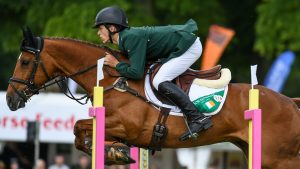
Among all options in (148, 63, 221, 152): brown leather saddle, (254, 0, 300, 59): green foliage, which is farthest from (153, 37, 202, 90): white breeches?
(254, 0, 300, 59): green foliage

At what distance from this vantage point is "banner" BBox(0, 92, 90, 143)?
56.3 ft

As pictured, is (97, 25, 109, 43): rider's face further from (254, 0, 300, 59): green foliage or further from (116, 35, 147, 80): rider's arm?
(254, 0, 300, 59): green foliage

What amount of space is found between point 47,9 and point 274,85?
5985mm

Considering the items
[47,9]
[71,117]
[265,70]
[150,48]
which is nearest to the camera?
[150,48]

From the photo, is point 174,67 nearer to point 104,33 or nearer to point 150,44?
point 150,44

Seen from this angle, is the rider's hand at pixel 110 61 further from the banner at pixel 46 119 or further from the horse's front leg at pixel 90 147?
the banner at pixel 46 119

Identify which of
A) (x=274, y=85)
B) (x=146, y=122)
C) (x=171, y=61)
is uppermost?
(x=274, y=85)

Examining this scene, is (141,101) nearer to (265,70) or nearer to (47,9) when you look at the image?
(47,9)

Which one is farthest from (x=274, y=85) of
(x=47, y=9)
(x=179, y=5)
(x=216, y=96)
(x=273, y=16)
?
(x=216, y=96)

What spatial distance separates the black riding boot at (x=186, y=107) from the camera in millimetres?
9336

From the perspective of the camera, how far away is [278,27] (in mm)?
19734

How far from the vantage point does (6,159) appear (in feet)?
65.7

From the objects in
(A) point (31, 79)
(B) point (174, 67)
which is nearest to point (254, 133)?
(B) point (174, 67)

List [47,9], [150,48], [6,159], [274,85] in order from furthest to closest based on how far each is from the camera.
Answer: [47,9] < [6,159] < [274,85] < [150,48]
